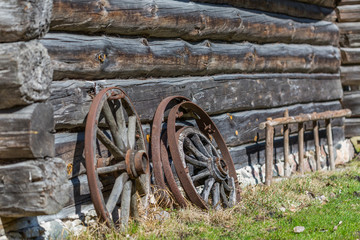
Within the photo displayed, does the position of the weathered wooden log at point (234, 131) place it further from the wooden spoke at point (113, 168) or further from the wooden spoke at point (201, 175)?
the wooden spoke at point (201, 175)

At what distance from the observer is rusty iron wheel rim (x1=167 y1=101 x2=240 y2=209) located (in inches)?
208

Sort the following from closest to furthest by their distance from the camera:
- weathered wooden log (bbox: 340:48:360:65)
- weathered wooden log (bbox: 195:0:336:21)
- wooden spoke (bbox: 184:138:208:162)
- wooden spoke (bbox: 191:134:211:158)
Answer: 1. wooden spoke (bbox: 184:138:208:162)
2. wooden spoke (bbox: 191:134:211:158)
3. weathered wooden log (bbox: 195:0:336:21)
4. weathered wooden log (bbox: 340:48:360:65)

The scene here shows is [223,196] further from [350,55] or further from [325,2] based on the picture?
[350,55]

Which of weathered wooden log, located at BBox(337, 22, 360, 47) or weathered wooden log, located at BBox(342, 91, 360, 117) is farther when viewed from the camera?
weathered wooden log, located at BBox(342, 91, 360, 117)

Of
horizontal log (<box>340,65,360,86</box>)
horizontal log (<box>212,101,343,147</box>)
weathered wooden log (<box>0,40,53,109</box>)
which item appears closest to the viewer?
weathered wooden log (<box>0,40,53,109</box>)

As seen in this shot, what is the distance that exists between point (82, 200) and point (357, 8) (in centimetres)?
652

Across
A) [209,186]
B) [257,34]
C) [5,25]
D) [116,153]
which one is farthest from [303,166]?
[5,25]

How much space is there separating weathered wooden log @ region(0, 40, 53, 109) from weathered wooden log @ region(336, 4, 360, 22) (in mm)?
6634

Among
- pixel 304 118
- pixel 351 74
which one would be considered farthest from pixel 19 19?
pixel 351 74

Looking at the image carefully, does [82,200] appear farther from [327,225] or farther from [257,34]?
[257,34]

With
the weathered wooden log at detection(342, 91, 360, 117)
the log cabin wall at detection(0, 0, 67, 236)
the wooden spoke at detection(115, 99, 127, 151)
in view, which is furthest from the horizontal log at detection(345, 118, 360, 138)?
the log cabin wall at detection(0, 0, 67, 236)

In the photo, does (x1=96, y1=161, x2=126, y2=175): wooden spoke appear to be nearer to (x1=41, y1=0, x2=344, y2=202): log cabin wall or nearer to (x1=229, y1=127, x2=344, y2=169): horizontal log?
(x1=41, y1=0, x2=344, y2=202): log cabin wall

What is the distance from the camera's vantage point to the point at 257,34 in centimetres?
729

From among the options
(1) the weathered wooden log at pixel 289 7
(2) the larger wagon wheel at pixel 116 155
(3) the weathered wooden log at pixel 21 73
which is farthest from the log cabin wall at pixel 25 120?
(1) the weathered wooden log at pixel 289 7
